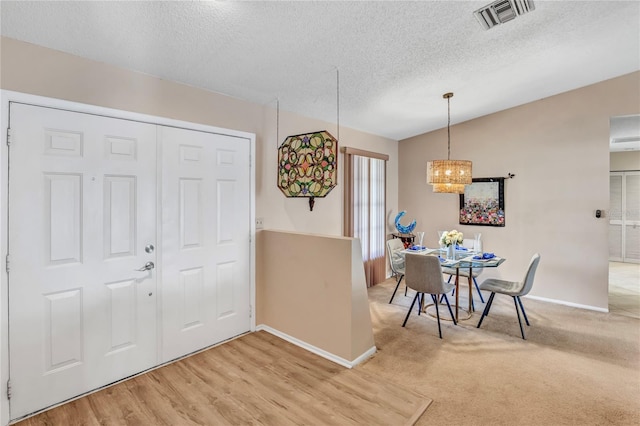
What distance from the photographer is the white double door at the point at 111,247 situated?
204cm

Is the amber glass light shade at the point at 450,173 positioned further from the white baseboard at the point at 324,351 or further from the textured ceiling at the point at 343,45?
the white baseboard at the point at 324,351

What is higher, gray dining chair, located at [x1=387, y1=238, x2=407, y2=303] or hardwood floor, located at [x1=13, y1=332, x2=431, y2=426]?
gray dining chair, located at [x1=387, y1=238, x2=407, y2=303]

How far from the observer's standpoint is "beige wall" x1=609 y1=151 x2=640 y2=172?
6544 millimetres

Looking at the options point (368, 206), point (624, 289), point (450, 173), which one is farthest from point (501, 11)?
point (624, 289)

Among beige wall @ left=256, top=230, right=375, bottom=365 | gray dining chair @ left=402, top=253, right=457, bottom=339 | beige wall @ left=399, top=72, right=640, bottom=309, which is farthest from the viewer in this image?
beige wall @ left=399, top=72, right=640, bottom=309

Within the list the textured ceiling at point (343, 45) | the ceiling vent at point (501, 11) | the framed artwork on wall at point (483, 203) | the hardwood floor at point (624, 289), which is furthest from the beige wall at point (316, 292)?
the hardwood floor at point (624, 289)

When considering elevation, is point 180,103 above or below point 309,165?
above

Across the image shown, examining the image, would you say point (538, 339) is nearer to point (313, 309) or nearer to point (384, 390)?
point (384, 390)

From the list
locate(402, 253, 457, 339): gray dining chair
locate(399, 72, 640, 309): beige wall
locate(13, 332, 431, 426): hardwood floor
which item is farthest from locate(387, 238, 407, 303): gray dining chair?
locate(13, 332, 431, 426): hardwood floor

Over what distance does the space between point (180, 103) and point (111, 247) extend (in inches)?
53.6

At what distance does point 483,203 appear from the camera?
4.93 metres

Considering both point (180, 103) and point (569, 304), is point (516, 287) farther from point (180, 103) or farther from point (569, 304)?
point (180, 103)

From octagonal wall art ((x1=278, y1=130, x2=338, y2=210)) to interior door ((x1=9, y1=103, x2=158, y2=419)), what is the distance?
4.01 feet

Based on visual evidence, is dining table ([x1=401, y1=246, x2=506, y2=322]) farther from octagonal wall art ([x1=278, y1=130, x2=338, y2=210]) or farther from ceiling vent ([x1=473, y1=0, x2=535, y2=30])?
ceiling vent ([x1=473, y1=0, x2=535, y2=30])
